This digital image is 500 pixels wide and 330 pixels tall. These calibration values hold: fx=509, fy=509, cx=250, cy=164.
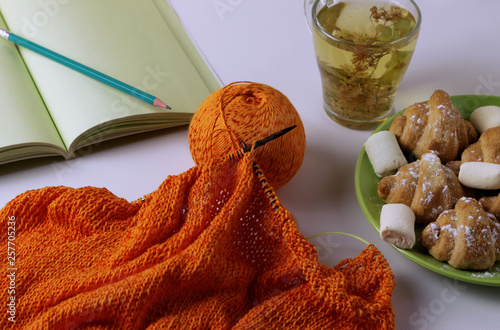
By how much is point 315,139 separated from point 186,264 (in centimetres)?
32

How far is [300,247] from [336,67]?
0.92 feet

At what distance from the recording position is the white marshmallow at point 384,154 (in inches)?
25.8

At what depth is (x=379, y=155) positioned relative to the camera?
660 mm

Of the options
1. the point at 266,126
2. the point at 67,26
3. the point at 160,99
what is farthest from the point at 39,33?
the point at 266,126

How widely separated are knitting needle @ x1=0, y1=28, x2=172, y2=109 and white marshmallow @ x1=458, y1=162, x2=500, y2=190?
43 cm

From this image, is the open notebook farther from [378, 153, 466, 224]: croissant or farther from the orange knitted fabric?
[378, 153, 466, 224]: croissant

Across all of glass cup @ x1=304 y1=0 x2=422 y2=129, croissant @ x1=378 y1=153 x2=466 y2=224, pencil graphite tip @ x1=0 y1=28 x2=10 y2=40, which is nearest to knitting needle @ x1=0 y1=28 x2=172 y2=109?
pencil graphite tip @ x1=0 y1=28 x2=10 y2=40

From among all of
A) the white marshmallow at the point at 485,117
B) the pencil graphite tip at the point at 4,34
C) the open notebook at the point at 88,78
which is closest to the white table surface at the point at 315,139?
the open notebook at the point at 88,78

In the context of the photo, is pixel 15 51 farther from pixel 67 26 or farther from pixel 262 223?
pixel 262 223

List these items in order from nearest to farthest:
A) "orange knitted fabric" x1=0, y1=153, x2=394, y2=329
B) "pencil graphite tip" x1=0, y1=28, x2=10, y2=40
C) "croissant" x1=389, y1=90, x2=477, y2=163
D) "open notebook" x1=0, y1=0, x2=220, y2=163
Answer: "orange knitted fabric" x1=0, y1=153, x2=394, y2=329 < "croissant" x1=389, y1=90, x2=477, y2=163 < "open notebook" x1=0, y1=0, x2=220, y2=163 < "pencil graphite tip" x1=0, y1=28, x2=10, y2=40

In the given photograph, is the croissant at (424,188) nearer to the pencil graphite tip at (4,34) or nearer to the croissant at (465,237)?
the croissant at (465,237)

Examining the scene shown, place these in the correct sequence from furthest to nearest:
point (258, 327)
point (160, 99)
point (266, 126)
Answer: point (160, 99) → point (266, 126) → point (258, 327)

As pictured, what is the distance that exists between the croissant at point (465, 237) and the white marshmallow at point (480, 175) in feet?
0.09

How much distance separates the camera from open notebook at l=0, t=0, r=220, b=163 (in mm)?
766
